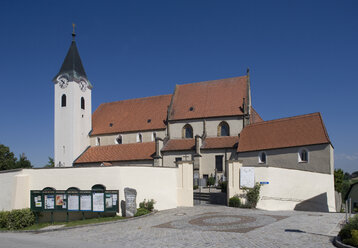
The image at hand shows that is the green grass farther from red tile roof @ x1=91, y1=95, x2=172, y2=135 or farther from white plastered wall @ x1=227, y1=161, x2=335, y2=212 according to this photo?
red tile roof @ x1=91, y1=95, x2=172, y2=135

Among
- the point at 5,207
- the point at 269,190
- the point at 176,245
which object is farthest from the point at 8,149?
the point at 176,245

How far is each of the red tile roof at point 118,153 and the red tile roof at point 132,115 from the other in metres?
2.11

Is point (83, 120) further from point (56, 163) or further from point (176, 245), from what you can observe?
point (176, 245)

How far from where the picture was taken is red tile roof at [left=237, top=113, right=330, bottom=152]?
3090 centimetres

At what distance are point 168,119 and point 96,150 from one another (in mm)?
10138

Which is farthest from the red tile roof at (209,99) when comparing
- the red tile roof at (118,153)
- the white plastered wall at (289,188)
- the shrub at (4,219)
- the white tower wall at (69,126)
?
the shrub at (4,219)

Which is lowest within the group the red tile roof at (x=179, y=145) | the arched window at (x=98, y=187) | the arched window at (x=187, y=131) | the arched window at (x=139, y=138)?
the arched window at (x=98, y=187)

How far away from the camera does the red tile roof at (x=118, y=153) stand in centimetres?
4057

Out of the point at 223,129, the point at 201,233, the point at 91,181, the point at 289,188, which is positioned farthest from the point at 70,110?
the point at 201,233

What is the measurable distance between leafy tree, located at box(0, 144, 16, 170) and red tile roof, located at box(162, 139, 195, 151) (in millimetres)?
25190

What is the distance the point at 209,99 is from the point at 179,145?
264 inches

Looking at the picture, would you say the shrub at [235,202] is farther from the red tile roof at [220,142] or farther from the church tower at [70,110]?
the church tower at [70,110]

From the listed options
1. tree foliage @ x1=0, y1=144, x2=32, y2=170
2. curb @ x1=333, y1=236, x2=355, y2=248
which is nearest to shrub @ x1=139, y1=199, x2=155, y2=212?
curb @ x1=333, y1=236, x2=355, y2=248

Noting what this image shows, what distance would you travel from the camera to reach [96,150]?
44.5 meters
